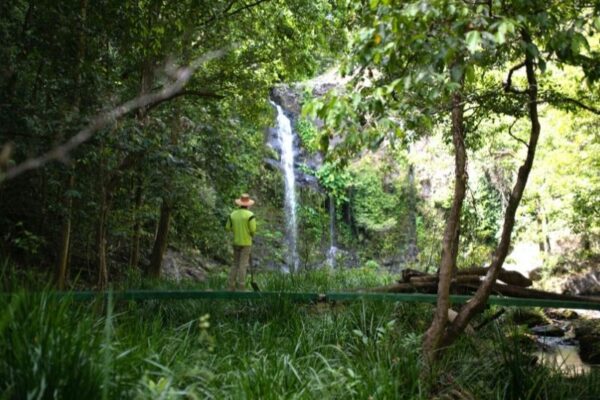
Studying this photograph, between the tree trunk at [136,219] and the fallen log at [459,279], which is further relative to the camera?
the tree trunk at [136,219]

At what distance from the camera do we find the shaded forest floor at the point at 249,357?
2.51 m

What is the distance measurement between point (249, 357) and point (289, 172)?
17797 mm

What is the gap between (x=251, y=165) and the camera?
49.3 feet

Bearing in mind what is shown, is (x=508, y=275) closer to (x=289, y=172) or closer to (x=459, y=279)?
(x=459, y=279)

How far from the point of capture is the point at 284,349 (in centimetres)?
503

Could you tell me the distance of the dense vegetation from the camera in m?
3.17

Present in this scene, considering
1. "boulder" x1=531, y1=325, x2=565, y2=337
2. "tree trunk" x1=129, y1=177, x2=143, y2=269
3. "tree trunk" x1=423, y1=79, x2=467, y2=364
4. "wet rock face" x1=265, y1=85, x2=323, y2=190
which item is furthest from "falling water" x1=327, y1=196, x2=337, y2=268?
"tree trunk" x1=423, y1=79, x2=467, y2=364

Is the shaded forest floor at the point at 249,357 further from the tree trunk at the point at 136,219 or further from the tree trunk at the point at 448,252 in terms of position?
the tree trunk at the point at 136,219

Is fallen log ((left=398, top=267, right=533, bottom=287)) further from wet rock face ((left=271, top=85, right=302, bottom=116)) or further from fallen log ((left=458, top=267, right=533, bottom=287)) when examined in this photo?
wet rock face ((left=271, top=85, right=302, bottom=116))

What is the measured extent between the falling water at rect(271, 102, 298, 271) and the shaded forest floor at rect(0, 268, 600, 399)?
13.3 metres

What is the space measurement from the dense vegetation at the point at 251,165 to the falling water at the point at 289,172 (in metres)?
4.24

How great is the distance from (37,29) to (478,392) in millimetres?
6479

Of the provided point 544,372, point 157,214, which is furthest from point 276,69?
point 544,372

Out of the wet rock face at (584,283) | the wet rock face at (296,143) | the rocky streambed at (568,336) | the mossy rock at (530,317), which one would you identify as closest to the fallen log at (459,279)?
the rocky streambed at (568,336)
